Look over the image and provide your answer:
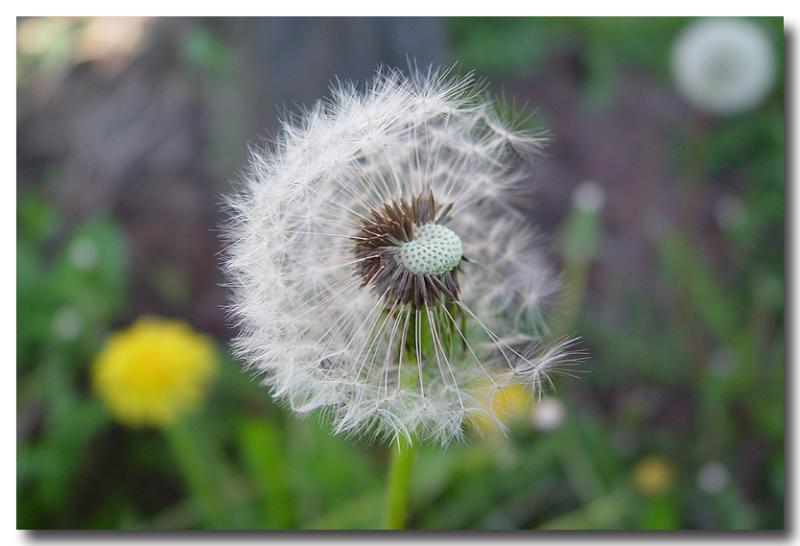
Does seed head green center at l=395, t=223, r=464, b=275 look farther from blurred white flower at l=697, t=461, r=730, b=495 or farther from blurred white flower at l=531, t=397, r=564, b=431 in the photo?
blurred white flower at l=697, t=461, r=730, b=495

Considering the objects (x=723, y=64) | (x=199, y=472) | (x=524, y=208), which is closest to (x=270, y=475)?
(x=199, y=472)

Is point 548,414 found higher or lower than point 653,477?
higher

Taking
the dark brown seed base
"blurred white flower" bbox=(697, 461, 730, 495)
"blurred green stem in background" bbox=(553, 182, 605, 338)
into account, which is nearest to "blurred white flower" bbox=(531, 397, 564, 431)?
"blurred green stem in background" bbox=(553, 182, 605, 338)

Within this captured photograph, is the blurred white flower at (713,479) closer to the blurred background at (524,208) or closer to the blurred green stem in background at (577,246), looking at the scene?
the blurred background at (524,208)

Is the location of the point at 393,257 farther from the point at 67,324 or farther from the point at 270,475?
the point at 67,324
